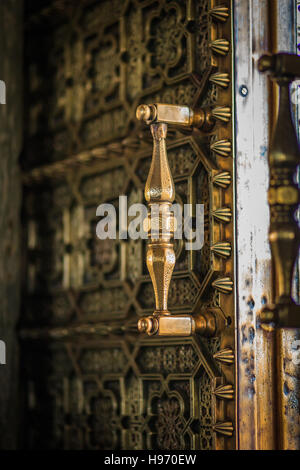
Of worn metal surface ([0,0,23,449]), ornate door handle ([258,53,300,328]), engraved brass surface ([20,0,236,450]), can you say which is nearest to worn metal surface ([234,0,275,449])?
engraved brass surface ([20,0,236,450])

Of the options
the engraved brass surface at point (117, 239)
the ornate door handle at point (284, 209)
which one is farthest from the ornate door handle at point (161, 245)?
the ornate door handle at point (284, 209)

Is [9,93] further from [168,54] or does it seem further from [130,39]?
[168,54]

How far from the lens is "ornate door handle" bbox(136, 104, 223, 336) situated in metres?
1.44

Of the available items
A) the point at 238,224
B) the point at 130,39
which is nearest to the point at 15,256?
the point at 130,39

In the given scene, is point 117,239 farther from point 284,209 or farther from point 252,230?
point 284,209

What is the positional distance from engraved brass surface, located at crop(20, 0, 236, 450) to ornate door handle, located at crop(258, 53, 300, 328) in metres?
0.15

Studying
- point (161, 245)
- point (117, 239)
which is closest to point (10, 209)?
point (117, 239)

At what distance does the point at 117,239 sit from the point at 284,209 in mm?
597

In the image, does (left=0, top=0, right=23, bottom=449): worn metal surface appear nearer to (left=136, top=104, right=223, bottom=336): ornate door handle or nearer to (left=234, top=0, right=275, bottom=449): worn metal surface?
(left=136, top=104, right=223, bottom=336): ornate door handle

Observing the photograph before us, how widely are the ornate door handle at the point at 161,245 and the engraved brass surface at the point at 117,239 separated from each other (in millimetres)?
10

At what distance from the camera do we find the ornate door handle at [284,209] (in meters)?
1.29

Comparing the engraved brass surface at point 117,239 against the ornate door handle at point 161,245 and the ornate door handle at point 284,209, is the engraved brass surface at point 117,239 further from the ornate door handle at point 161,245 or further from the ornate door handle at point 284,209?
the ornate door handle at point 284,209

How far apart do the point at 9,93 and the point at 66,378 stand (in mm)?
742

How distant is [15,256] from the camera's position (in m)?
2.08
